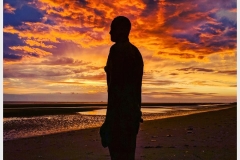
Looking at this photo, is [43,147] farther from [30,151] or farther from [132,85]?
[132,85]

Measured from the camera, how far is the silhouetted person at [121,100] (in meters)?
4.94

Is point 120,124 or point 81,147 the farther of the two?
point 81,147

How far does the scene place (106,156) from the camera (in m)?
8.48

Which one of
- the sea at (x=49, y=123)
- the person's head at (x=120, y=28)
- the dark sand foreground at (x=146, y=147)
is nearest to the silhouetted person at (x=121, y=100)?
the person's head at (x=120, y=28)

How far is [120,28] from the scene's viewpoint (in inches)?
198

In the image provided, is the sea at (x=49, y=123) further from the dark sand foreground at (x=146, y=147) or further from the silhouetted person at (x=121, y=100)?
the silhouetted person at (x=121, y=100)

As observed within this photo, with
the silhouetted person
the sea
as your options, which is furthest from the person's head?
the sea

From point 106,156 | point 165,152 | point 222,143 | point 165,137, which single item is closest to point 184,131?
point 165,137

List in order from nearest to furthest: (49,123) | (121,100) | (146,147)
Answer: (121,100) → (146,147) → (49,123)

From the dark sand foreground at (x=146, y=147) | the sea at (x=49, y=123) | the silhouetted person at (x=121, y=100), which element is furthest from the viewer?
the sea at (x=49, y=123)

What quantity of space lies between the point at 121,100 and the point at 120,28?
3.36ft

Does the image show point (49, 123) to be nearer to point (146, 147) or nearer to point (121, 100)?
point (146, 147)

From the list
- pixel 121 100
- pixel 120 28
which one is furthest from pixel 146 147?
pixel 120 28

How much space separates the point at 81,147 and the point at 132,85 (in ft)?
17.0
